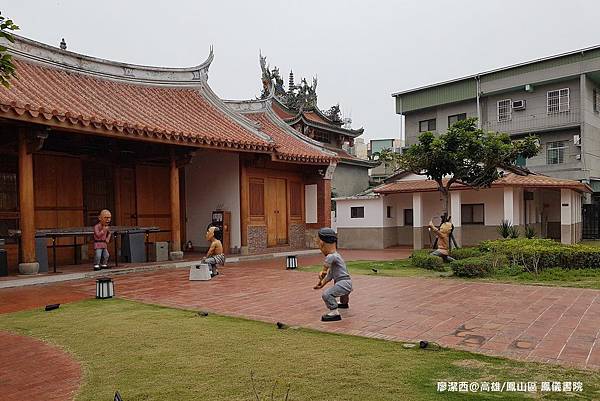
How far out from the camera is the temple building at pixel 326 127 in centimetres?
2742

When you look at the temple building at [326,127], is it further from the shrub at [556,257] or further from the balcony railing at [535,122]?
the shrub at [556,257]

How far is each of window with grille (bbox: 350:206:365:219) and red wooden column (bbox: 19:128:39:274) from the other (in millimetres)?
14089

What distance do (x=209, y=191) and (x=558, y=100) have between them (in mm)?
19691

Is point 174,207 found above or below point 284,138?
below

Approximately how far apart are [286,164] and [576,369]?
13.5m

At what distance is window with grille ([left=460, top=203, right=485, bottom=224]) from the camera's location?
19.8m

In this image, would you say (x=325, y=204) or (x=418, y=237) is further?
(x=418, y=237)

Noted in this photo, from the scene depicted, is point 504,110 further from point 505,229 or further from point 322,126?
point 505,229

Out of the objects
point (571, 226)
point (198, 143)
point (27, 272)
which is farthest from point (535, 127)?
point (27, 272)

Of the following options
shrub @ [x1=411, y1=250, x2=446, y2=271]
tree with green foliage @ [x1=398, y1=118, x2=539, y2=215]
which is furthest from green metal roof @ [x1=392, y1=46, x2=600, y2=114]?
shrub @ [x1=411, y1=250, x2=446, y2=271]

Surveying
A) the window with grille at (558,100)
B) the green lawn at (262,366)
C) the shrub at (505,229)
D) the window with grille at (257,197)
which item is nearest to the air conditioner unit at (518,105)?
the window with grille at (558,100)

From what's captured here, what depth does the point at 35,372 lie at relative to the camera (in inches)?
165

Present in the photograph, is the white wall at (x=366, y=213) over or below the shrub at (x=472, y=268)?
over

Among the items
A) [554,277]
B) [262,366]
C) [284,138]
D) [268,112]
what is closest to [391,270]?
[554,277]
